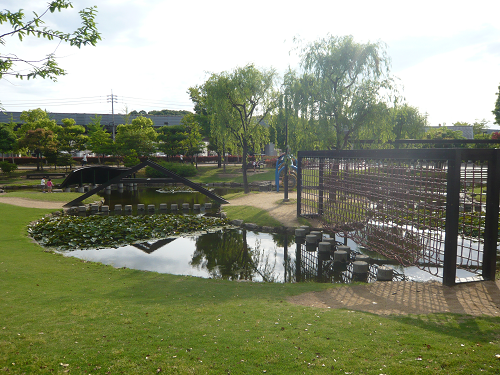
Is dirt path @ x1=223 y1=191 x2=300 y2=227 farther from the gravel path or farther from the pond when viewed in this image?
the gravel path

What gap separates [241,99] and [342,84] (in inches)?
298

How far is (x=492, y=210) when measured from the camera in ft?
24.9

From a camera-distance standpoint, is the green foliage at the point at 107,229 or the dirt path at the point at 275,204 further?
the dirt path at the point at 275,204

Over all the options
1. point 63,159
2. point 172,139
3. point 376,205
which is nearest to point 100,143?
point 63,159

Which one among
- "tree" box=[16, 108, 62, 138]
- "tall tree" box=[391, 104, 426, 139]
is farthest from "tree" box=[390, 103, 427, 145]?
"tree" box=[16, 108, 62, 138]

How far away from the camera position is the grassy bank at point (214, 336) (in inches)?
164

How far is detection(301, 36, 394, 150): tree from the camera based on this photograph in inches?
728

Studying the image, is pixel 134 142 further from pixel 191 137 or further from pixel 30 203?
pixel 30 203

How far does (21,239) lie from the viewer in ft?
41.7

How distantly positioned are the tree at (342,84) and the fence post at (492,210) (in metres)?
11.4

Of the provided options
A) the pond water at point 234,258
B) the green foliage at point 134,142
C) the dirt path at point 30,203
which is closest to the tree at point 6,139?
the green foliage at point 134,142

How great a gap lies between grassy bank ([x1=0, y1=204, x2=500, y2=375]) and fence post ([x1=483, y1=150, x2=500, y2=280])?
270cm

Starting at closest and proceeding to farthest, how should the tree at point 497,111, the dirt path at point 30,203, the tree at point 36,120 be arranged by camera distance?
the dirt path at point 30,203
the tree at point 497,111
the tree at point 36,120

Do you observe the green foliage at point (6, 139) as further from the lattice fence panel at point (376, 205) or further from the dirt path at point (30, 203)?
the lattice fence panel at point (376, 205)
